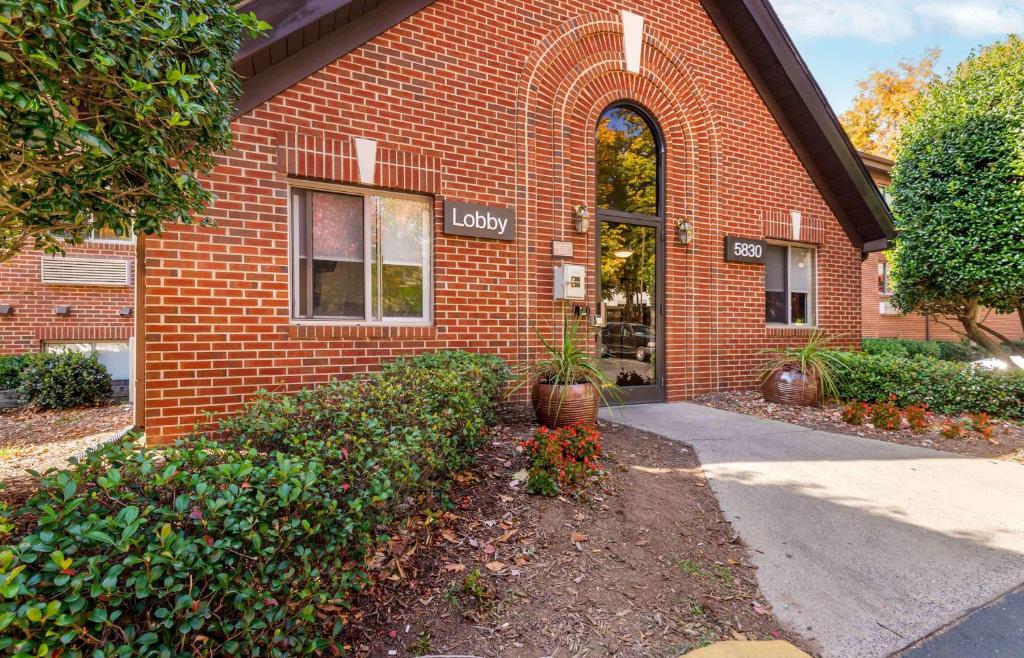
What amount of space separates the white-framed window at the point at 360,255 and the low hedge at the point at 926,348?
11421mm

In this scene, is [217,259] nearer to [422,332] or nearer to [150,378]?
[150,378]

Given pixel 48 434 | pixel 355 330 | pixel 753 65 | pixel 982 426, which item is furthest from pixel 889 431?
pixel 48 434

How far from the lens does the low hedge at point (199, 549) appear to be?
4.69 feet

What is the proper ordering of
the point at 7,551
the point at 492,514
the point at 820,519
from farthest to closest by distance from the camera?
the point at 820,519 < the point at 492,514 < the point at 7,551

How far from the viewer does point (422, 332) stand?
548 centimetres

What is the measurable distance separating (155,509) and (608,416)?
16.7 feet

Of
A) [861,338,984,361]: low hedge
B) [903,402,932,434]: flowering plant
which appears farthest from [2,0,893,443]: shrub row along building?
[861,338,984,361]: low hedge

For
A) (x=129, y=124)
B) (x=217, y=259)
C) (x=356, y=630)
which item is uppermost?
(x=129, y=124)

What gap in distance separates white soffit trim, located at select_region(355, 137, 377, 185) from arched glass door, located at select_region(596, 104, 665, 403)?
10.5 feet

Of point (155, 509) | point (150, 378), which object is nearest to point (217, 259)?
point (150, 378)

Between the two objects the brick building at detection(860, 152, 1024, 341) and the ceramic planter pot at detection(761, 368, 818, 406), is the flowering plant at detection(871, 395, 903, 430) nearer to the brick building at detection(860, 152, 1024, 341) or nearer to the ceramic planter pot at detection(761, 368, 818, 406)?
the ceramic planter pot at detection(761, 368, 818, 406)

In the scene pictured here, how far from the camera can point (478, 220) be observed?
576cm

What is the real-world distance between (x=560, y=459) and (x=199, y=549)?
2393 millimetres

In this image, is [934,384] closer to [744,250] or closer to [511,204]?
[744,250]
